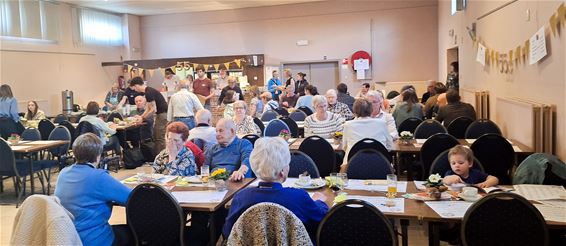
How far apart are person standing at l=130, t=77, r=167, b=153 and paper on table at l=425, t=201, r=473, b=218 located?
6.40 meters

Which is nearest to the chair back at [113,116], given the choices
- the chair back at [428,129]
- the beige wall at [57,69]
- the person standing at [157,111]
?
the person standing at [157,111]

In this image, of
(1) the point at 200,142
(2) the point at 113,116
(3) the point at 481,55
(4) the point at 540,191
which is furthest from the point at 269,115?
(4) the point at 540,191

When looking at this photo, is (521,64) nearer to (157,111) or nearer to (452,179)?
(452,179)

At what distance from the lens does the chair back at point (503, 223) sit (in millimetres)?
2332

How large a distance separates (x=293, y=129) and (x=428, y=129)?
1.91 m

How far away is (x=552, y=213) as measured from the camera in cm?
251

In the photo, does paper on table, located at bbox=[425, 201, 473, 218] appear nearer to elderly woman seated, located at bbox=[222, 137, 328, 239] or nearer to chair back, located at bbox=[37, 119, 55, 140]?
elderly woman seated, located at bbox=[222, 137, 328, 239]

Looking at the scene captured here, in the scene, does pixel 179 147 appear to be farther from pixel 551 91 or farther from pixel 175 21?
pixel 175 21

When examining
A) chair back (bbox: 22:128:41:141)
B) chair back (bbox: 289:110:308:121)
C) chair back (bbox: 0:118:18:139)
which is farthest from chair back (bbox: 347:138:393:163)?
chair back (bbox: 0:118:18:139)

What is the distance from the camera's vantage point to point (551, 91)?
4.25 metres

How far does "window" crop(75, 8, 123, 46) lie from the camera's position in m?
13.6

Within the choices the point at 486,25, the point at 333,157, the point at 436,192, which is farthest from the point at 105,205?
the point at 486,25

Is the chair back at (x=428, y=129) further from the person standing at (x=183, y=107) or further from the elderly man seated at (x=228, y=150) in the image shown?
the person standing at (x=183, y=107)

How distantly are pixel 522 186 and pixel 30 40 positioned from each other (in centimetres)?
1226
